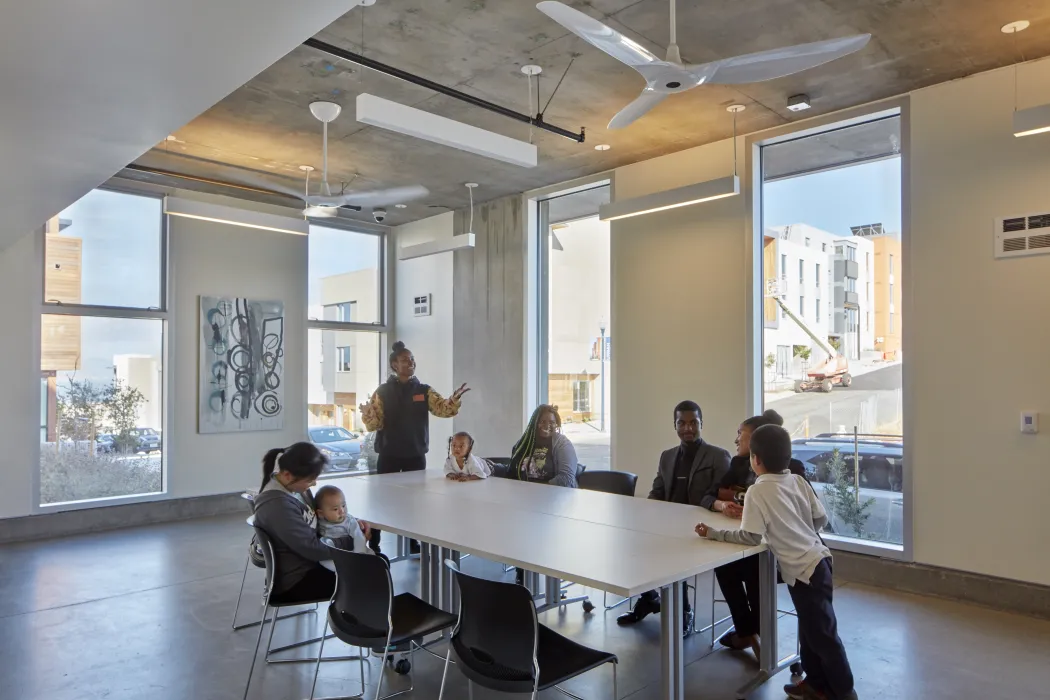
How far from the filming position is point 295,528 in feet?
10.2

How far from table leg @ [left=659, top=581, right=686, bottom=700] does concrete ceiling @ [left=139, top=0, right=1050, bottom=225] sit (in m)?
3.01

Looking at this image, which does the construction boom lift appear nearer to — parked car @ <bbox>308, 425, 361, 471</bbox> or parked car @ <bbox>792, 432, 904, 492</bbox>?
parked car @ <bbox>792, 432, 904, 492</bbox>

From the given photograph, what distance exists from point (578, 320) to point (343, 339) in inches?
128

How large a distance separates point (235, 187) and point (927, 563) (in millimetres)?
7125

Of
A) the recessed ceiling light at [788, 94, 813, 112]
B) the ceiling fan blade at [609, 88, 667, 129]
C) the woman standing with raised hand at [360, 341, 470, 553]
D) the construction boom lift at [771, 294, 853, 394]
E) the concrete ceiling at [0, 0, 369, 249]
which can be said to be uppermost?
the recessed ceiling light at [788, 94, 813, 112]

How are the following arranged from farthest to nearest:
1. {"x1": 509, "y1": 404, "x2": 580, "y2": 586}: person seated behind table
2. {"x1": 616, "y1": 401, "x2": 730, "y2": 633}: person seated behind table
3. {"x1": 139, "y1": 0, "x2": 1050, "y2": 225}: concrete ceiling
A: 1. {"x1": 509, "y1": 404, "x2": 580, "y2": 586}: person seated behind table
2. {"x1": 616, "y1": 401, "x2": 730, "y2": 633}: person seated behind table
3. {"x1": 139, "y1": 0, "x2": 1050, "y2": 225}: concrete ceiling

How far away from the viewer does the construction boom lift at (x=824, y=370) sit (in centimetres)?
549

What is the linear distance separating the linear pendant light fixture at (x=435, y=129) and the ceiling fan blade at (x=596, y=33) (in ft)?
3.79

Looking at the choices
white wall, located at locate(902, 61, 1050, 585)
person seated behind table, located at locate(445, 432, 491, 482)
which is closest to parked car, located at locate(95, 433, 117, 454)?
person seated behind table, located at locate(445, 432, 491, 482)

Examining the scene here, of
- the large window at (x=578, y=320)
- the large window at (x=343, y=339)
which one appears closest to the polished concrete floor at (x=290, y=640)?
the large window at (x=578, y=320)

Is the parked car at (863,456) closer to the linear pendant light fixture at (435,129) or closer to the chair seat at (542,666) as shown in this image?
the linear pendant light fixture at (435,129)

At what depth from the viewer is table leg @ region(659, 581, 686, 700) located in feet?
8.78

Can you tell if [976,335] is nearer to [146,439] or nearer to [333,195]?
[333,195]

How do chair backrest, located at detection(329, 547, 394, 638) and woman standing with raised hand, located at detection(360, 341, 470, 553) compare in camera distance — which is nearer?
chair backrest, located at detection(329, 547, 394, 638)
